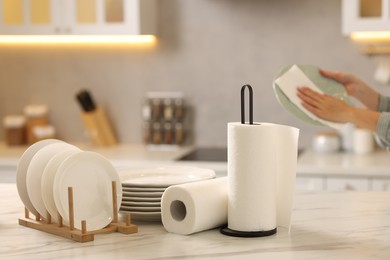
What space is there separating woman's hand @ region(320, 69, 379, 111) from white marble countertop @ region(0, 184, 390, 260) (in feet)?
2.76

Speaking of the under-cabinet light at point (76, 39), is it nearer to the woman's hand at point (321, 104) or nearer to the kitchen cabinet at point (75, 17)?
the kitchen cabinet at point (75, 17)

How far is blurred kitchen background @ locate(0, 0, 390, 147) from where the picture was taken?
13.6 ft

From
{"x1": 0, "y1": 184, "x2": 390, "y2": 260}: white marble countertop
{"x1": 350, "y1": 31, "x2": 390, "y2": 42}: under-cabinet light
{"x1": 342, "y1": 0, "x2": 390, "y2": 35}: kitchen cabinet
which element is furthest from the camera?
{"x1": 350, "y1": 31, "x2": 390, "y2": 42}: under-cabinet light

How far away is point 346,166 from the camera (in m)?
3.57

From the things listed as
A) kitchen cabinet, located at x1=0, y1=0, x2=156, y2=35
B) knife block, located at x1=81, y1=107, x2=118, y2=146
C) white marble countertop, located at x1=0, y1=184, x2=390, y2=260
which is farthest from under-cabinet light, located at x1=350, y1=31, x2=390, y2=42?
white marble countertop, located at x1=0, y1=184, x2=390, y2=260

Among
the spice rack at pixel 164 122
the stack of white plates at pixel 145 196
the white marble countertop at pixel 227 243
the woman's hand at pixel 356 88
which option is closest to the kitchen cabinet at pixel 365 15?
the woman's hand at pixel 356 88

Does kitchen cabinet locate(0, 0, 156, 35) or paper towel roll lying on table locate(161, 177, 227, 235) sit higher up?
kitchen cabinet locate(0, 0, 156, 35)

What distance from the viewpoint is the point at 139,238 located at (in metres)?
1.76

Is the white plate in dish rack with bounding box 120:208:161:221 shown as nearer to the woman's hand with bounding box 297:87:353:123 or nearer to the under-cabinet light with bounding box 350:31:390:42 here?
the woman's hand with bounding box 297:87:353:123

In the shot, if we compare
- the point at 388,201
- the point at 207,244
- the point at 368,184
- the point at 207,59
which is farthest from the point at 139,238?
the point at 207,59

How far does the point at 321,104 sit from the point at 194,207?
38.7 inches

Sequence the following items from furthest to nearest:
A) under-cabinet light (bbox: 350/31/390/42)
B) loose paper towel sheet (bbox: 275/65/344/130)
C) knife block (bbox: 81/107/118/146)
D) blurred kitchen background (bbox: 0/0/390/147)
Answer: knife block (bbox: 81/107/118/146) < blurred kitchen background (bbox: 0/0/390/147) < under-cabinet light (bbox: 350/31/390/42) < loose paper towel sheet (bbox: 275/65/344/130)

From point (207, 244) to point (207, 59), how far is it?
2716 mm

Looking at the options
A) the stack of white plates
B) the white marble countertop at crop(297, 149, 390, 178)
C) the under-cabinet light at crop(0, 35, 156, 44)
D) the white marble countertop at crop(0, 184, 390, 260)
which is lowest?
the white marble countertop at crop(297, 149, 390, 178)
